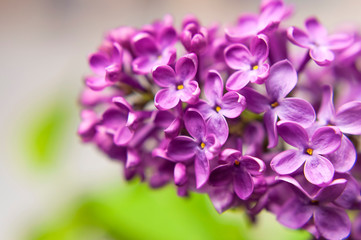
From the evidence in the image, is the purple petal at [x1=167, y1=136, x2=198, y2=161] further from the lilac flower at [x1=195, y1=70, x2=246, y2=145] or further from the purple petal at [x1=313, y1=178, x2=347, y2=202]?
the purple petal at [x1=313, y1=178, x2=347, y2=202]

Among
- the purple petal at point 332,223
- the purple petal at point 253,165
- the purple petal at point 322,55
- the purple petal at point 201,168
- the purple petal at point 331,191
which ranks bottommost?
the purple petal at point 332,223

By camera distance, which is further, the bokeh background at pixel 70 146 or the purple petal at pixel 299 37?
the bokeh background at pixel 70 146

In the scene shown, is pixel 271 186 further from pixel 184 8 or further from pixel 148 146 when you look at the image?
pixel 184 8

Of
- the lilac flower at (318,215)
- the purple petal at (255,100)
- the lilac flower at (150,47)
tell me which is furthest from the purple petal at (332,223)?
the lilac flower at (150,47)

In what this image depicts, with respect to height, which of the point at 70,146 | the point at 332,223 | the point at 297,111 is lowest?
the point at 70,146

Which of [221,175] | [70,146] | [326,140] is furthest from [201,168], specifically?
[70,146]

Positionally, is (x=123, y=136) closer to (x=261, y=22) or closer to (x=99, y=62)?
(x=99, y=62)

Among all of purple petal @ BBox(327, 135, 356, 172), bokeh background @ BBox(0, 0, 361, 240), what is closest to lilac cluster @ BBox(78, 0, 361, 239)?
purple petal @ BBox(327, 135, 356, 172)

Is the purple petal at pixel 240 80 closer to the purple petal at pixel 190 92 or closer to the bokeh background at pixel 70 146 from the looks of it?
the purple petal at pixel 190 92
